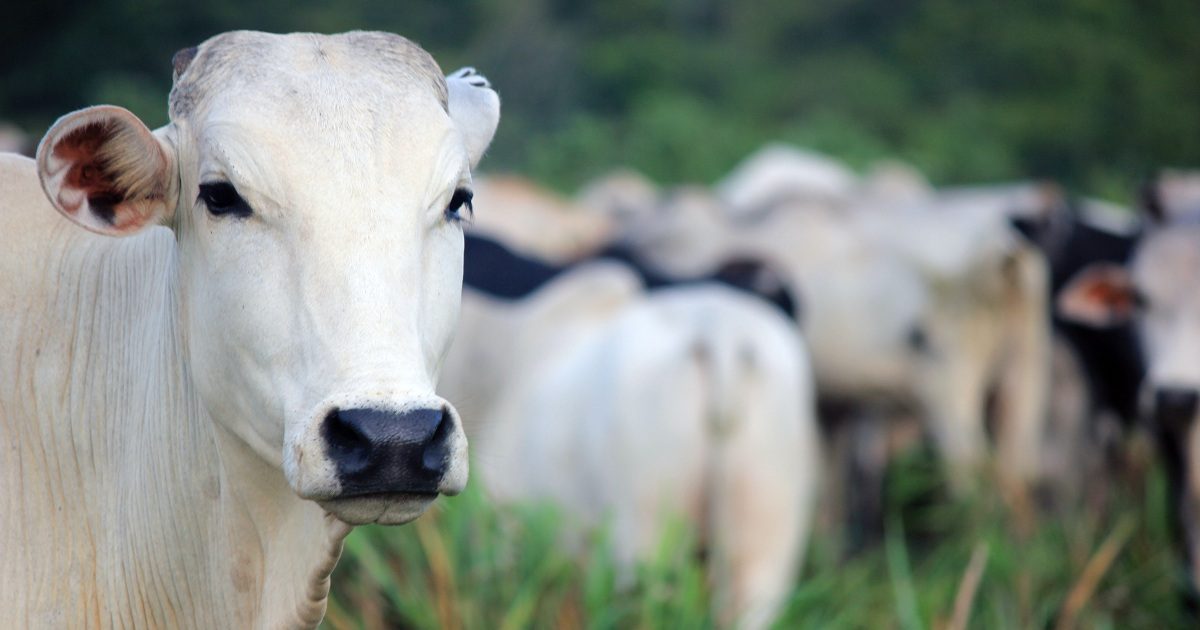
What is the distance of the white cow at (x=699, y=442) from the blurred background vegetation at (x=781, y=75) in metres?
12.5

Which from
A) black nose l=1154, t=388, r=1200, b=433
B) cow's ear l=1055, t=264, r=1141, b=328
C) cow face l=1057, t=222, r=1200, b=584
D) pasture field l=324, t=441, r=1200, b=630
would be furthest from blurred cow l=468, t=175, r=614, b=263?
black nose l=1154, t=388, r=1200, b=433

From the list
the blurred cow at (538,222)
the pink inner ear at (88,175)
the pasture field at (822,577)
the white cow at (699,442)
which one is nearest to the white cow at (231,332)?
the pink inner ear at (88,175)

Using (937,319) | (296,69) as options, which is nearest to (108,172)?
(296,69)

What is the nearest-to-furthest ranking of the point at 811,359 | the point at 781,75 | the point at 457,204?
the point at 457,204
the point at 811,359
the point at 781,75

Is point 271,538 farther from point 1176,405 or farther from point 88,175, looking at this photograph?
point 1176,405

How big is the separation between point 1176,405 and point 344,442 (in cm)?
405

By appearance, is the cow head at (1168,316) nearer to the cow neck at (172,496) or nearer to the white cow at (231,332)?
the white cow at (231,332)

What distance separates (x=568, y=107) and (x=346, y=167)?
67.1 feet

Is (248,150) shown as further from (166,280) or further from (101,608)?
(101,608)

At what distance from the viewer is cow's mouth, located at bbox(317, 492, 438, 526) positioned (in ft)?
7.00

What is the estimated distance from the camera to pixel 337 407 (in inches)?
82.3

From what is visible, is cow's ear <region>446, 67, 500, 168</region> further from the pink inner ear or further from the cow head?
the cow head

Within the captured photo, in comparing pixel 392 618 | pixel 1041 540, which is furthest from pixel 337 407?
pixel 1041 540

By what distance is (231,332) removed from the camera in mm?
2281
